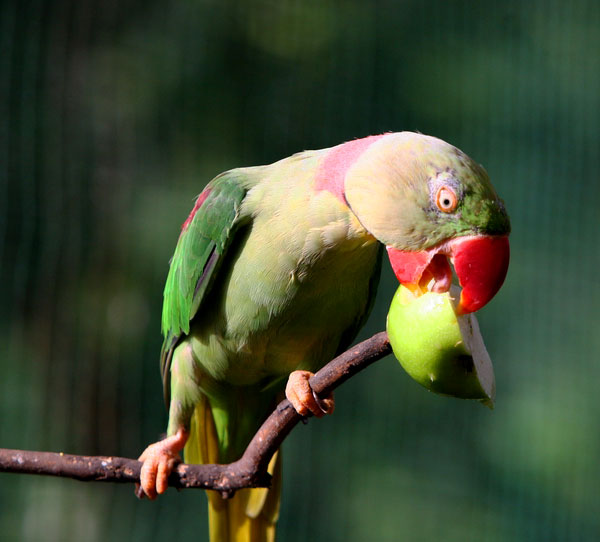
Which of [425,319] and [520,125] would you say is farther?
[520,125]

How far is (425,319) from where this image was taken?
3.31 ft

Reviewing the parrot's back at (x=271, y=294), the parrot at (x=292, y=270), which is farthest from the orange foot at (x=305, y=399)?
the parrot's back at (x=271, y=294)

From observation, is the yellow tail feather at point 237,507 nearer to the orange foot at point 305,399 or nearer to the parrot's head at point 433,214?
the orange foot at point 305,399

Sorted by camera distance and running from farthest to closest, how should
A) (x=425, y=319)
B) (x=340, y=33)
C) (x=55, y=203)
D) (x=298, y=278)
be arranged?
(x=340, y=33)
(x=55, y=203)
(x=298, y=278)
(x=425, y=319)

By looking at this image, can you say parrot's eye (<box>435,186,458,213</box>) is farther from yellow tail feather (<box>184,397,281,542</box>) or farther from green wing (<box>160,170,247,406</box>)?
yellow tail feather (<box>184,397,281,542</box>)

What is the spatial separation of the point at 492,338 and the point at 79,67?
1.90m

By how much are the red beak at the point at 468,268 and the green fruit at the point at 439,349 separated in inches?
2.5

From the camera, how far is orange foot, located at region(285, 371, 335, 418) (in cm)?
127

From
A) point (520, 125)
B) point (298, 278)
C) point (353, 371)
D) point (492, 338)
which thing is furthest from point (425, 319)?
point (520, 125)

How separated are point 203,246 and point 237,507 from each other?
→ 0.65m

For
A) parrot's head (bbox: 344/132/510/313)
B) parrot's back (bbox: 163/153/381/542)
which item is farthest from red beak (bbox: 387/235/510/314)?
parrot's back (bbox: 163/153/381/542)

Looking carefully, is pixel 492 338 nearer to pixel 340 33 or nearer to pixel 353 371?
pixel 340 33

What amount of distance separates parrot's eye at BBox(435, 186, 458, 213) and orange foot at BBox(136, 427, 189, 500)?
714 mm

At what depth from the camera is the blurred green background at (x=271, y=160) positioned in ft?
9.34
